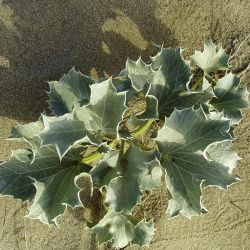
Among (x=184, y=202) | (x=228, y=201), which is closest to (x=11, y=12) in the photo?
(x=184, y=202)

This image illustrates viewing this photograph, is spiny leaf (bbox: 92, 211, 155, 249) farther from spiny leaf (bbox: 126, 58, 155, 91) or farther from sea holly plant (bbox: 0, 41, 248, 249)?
spiny leaf (bbox: 126, 58, 155, 91)

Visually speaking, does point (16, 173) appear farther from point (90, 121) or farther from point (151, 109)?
point (151, 109)

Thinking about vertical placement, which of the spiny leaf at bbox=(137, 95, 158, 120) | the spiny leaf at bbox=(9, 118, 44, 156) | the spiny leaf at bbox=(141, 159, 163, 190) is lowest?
the spiny leaf at bbox=(9, 118, 44, 156)

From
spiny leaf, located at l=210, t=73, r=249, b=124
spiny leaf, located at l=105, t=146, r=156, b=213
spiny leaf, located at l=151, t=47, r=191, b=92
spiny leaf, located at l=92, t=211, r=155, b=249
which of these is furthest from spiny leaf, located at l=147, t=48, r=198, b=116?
spiny leaf, located at l=92, t=211, r=155, b=249

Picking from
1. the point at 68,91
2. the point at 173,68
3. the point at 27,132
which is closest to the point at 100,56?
the point at 68,91

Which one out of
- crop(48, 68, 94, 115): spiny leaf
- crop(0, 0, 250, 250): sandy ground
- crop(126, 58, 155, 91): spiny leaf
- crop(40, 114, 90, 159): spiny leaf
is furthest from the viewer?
crop(0, 0, 250, 250): sandy ground

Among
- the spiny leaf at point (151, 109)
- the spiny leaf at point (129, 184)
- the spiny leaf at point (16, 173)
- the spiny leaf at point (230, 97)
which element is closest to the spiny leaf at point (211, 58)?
the spiny leaf at point (230, 97)
